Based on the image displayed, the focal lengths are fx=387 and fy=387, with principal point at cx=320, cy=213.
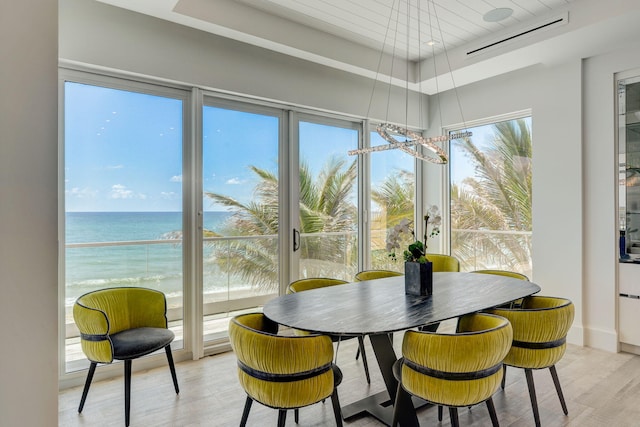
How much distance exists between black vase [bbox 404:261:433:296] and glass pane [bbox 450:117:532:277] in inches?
95.5

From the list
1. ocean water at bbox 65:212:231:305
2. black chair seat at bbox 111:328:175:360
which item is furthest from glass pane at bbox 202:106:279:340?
black chair seat at bbox 111:328:175:360

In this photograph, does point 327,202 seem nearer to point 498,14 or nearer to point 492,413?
point 498,14

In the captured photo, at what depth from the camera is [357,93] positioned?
4.60 metres

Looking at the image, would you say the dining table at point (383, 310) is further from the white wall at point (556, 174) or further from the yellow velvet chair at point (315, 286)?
the white wall at point (556, 174)

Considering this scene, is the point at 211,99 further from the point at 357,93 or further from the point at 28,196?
the point at 28,196

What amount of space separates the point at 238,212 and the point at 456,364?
2575 millimetres

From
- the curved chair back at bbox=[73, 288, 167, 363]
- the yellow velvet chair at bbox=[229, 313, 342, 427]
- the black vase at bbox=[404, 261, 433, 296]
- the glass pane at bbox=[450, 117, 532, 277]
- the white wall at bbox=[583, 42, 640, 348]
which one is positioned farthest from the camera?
the glass pane at bbox=[450, 117, 532, 277]

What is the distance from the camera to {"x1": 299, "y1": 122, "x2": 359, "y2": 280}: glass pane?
4285 millimetres

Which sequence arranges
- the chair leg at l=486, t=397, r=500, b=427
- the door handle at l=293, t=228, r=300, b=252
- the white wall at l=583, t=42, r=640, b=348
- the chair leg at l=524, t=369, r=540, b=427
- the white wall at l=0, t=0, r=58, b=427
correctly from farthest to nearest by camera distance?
1. the door handle at l=293, t=228, r=300, b=252
2. the white wall at l=583, t=42, r=640, b=348
3. the chair leg at l=524, t=369, r=540, b=427
4. the chair leg at l=486, t=397, r=500, b=427
5. the white wall at l=0, t=0, r=58, b=427

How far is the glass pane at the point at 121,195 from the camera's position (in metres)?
3.00

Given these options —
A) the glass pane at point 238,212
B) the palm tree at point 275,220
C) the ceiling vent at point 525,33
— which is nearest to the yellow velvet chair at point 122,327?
the glass pane at point 238,212

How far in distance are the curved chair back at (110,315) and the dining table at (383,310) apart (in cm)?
101

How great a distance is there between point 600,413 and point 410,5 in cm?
332

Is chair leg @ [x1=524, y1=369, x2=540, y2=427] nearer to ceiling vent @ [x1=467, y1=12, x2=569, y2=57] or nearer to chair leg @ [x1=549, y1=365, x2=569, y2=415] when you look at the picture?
chair leg @ [x1=549, y1=365, x2=569, y2=415]
